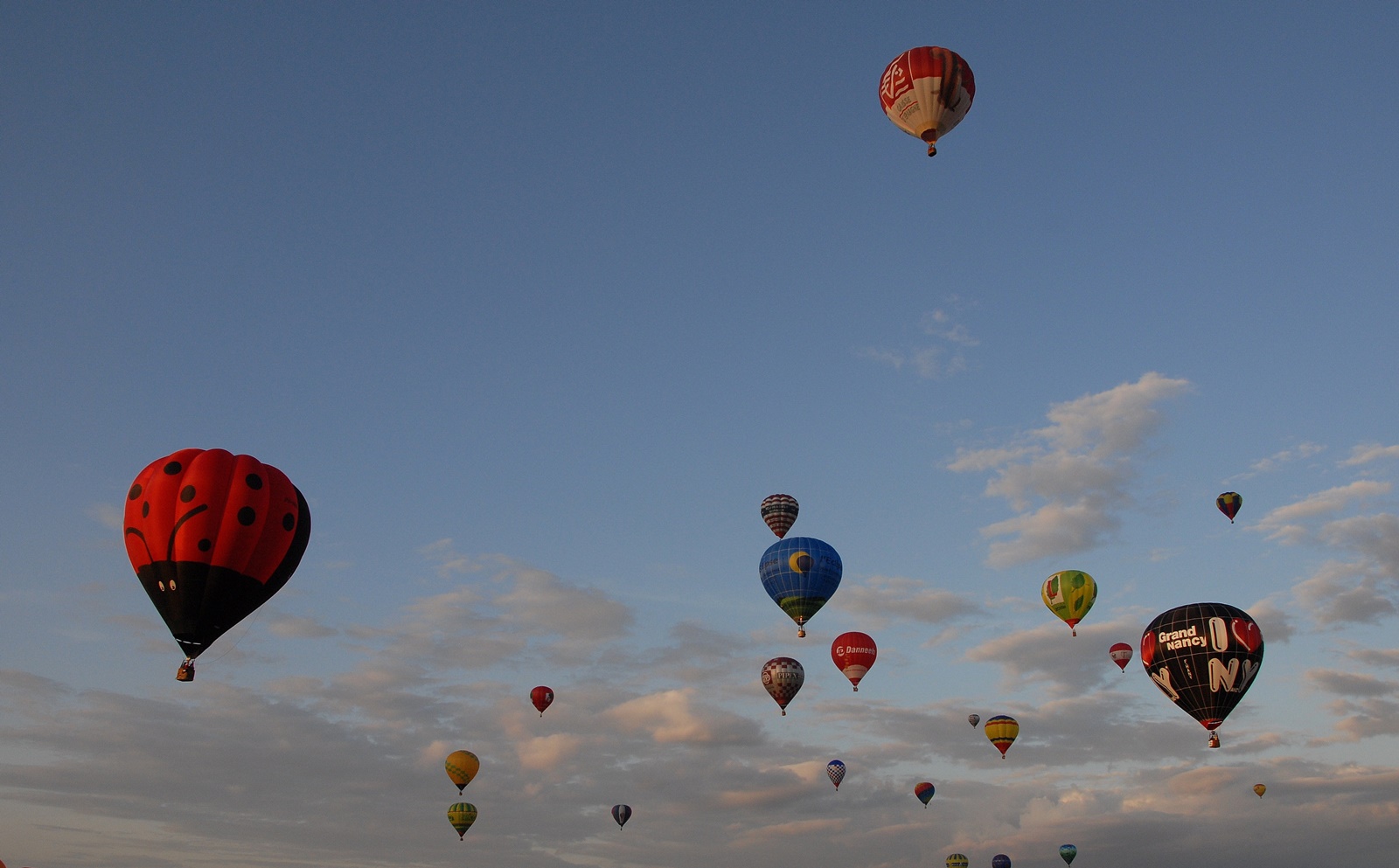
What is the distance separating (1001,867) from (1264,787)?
715 inches

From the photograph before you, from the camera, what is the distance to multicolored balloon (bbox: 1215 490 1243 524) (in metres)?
56.9

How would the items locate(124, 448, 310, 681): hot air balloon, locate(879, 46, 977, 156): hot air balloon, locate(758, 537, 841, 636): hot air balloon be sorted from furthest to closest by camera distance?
1. locate(758, 537, 841, 636): hot air balloon
2. locate(879, 46, 977, 156): hot air balloon
3. locate(124, 448, 310, 681): hot air balloon

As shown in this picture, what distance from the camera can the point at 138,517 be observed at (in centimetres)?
2689

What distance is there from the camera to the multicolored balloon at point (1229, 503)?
56938 millimetres

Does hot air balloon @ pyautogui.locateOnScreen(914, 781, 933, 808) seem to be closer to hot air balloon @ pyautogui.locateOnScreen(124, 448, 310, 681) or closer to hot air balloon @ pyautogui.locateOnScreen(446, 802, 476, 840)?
hot air balloon @ pyautogui.locateOnScreen(446, 802, 476, 840)

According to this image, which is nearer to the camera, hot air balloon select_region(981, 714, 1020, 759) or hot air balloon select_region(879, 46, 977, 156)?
hot air balloon select_region(879, 46, 977, 156)

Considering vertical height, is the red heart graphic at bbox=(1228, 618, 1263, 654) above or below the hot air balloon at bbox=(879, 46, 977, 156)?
below

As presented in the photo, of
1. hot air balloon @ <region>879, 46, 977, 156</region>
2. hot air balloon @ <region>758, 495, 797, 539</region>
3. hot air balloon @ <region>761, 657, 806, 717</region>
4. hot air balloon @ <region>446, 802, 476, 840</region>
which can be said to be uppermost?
hot air balloon @ <region>879, 46, 977, 156</region>

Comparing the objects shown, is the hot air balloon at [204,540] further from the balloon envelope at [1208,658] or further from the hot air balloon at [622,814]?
the hot air balloon at [622,814]

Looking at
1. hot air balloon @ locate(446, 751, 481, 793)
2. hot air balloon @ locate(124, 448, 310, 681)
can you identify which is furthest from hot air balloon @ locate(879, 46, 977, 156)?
hot air balloon @ locate(446, 751, 481, 793)

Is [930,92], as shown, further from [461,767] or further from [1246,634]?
[461,767]

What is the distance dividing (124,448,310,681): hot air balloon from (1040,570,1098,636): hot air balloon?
125 ft

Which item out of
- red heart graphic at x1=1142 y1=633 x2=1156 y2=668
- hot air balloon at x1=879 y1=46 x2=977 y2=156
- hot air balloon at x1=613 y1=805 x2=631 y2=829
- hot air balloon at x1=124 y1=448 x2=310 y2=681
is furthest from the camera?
hot air balloon at x1=613 y1=805 x2=631 y2=829

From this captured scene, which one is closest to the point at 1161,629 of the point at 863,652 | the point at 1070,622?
the point at 1070,622
